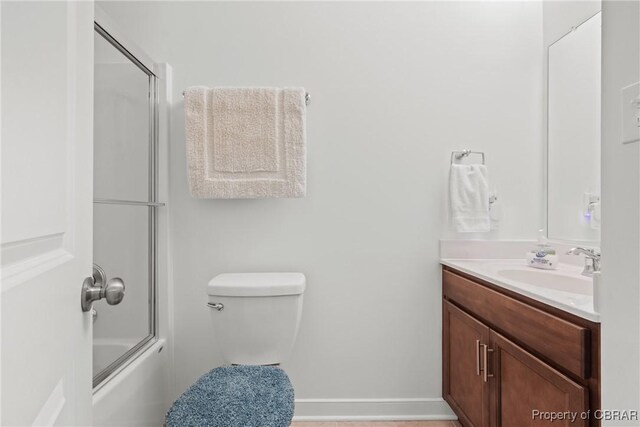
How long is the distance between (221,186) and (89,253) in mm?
1155

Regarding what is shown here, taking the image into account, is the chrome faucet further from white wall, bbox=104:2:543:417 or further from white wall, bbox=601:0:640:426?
white wall, bbox=601:0:640:426

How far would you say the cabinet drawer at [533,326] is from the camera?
0.95 metres

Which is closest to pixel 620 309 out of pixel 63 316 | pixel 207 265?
pixel 63 316

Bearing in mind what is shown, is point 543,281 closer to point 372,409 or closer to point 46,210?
point 372,409

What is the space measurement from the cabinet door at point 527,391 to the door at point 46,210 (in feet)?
3.49

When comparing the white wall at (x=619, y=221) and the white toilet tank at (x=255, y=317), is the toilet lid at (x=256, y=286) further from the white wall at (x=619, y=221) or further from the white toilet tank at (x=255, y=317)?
the white wall at (x=619, y=221)

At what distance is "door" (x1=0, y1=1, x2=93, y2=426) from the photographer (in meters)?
0.42

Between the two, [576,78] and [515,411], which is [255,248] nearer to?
[515,411]

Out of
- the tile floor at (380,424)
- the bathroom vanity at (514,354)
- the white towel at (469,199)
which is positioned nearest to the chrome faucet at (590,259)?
the bathroom vanity at (514,354)

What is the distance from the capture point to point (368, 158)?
197 cm

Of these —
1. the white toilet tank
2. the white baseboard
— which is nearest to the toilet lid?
the white toilet tank

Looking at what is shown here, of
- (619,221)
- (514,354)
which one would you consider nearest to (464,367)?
(514,354)

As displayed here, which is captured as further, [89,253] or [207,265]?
[207,265]

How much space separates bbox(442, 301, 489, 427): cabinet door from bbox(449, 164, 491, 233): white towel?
0.40 m
